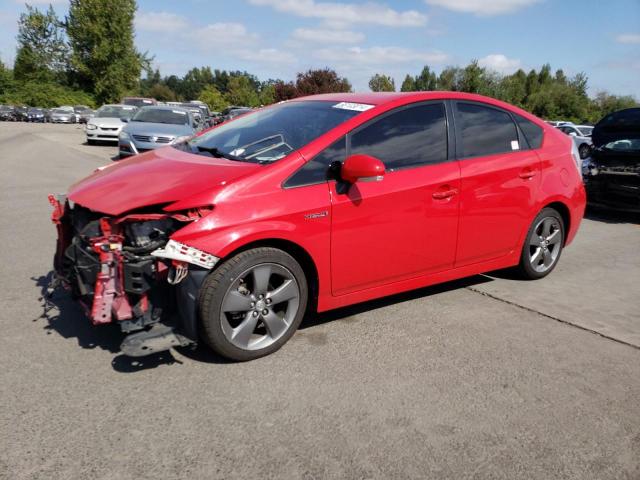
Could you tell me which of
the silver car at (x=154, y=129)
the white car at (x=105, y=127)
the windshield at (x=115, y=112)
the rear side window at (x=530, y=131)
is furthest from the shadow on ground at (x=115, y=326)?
the windshield at (x=115, y=112)

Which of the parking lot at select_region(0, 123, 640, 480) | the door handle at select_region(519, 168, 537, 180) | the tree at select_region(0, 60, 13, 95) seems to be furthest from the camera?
the tree at select_region(0, 60, 13, 95)

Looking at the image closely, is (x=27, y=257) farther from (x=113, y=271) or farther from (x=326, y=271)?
(x=326, y=271)

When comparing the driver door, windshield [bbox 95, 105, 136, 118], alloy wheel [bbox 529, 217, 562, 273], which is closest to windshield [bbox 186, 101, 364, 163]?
the driver door

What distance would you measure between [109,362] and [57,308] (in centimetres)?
109

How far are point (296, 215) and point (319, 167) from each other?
0.39m

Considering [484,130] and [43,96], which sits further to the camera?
[43,96]

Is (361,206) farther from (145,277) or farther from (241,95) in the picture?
(241,95)

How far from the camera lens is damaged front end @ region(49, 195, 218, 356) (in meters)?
3.10

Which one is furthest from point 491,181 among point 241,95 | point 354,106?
point 241,95

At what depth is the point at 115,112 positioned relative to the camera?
21.2 metres

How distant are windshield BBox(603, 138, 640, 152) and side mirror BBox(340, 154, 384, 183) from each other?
259 inches

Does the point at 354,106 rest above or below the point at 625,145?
above

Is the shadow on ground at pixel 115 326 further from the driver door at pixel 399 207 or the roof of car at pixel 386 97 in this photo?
the roof of car at pixel 386 97

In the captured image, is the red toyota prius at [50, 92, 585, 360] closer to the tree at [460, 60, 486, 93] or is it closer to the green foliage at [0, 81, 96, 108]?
the tree at [460, 60, 486, 93]
